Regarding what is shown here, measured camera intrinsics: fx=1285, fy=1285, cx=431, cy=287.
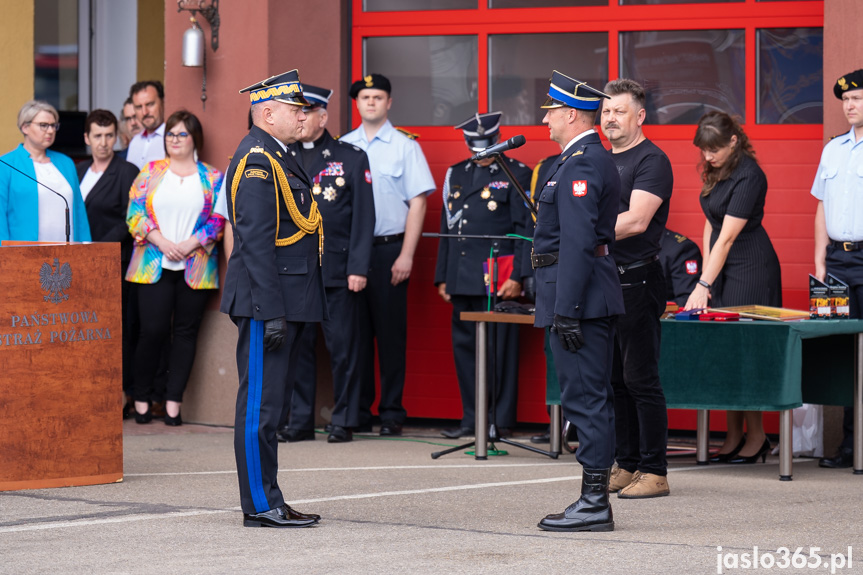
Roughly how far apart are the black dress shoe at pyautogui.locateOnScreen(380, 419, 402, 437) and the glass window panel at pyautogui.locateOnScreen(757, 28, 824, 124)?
322 centimetres

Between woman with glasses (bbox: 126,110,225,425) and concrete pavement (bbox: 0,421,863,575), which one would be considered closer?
concrete pavement (bbox: 0,421,863,575)

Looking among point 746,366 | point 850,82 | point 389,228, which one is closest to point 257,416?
point 746,366

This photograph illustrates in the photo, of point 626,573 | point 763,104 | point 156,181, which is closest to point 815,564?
point 626,573

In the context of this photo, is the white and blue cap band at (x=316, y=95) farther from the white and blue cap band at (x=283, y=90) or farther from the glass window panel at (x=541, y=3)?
the white and blue cap band at (x=283, y=90)

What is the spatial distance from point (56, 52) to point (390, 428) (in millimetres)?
5228

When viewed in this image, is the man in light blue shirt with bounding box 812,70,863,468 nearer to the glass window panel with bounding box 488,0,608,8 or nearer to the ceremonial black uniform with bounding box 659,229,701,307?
the ceremonial black uniform with bounding box 659,229,701,307

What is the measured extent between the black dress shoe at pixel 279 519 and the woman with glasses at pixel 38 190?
3.15m

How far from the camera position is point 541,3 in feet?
30.0

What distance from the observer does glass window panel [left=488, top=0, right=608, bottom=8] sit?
9.02 metres

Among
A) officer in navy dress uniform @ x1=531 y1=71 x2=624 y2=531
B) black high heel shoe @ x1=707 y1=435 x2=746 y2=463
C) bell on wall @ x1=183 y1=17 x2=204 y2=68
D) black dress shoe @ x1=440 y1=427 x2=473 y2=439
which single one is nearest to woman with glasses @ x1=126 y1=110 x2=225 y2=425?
bell on wall @ x1=183 y1=17 x2=204 y2=68

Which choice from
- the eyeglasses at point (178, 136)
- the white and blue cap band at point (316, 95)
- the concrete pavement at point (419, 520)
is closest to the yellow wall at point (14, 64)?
the eyeglasses at point (178, 136)

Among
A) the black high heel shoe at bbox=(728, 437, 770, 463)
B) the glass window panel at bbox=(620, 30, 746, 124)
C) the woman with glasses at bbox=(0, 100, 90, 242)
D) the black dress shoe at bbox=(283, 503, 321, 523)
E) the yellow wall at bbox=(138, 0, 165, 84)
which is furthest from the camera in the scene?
the yellow wall at bbox=(138, 0, 165, 84)

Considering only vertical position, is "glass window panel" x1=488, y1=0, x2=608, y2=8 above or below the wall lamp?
above

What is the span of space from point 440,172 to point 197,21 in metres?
2.04
